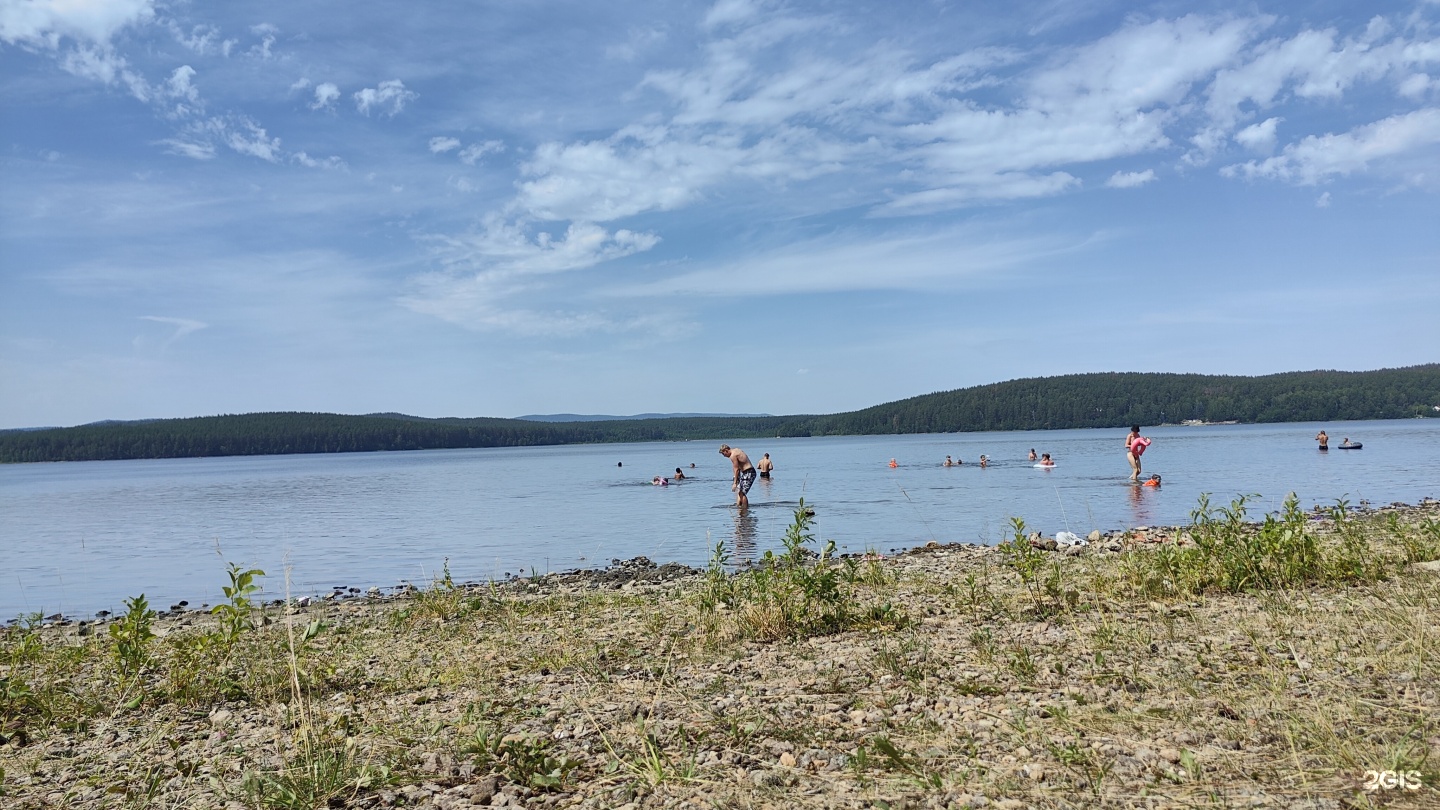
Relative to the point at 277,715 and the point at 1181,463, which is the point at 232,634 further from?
the point at 1181,463

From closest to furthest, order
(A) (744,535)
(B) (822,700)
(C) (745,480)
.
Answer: (B) (822,700) < (A) (744,535) < (C) (745,480)

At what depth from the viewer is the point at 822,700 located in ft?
18.3

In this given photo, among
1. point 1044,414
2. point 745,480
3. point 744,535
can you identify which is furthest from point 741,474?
point 1044,414

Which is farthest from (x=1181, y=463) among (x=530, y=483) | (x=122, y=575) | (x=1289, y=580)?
(x=122, y=575)

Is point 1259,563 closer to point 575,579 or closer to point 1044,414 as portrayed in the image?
point 575,579

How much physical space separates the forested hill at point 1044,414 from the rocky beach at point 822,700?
593ft

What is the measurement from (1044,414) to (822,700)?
627ft

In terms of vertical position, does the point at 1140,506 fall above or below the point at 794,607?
below

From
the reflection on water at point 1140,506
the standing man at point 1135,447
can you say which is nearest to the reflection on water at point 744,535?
the reflection on water at point 1140,506

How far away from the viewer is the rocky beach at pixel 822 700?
4.07 meters

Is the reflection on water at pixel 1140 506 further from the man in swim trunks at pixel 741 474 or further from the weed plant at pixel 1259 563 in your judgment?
the weed plant at pixel 1259 563

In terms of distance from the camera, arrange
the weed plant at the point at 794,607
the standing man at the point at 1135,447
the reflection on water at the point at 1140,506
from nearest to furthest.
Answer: the weed plant at the point at 794,607
the reflection on water at the point at 1140,506
the standing man at the point at 1135,447

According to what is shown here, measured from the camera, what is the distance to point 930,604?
30.1 feet

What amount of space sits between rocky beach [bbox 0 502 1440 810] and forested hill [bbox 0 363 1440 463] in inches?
7112
